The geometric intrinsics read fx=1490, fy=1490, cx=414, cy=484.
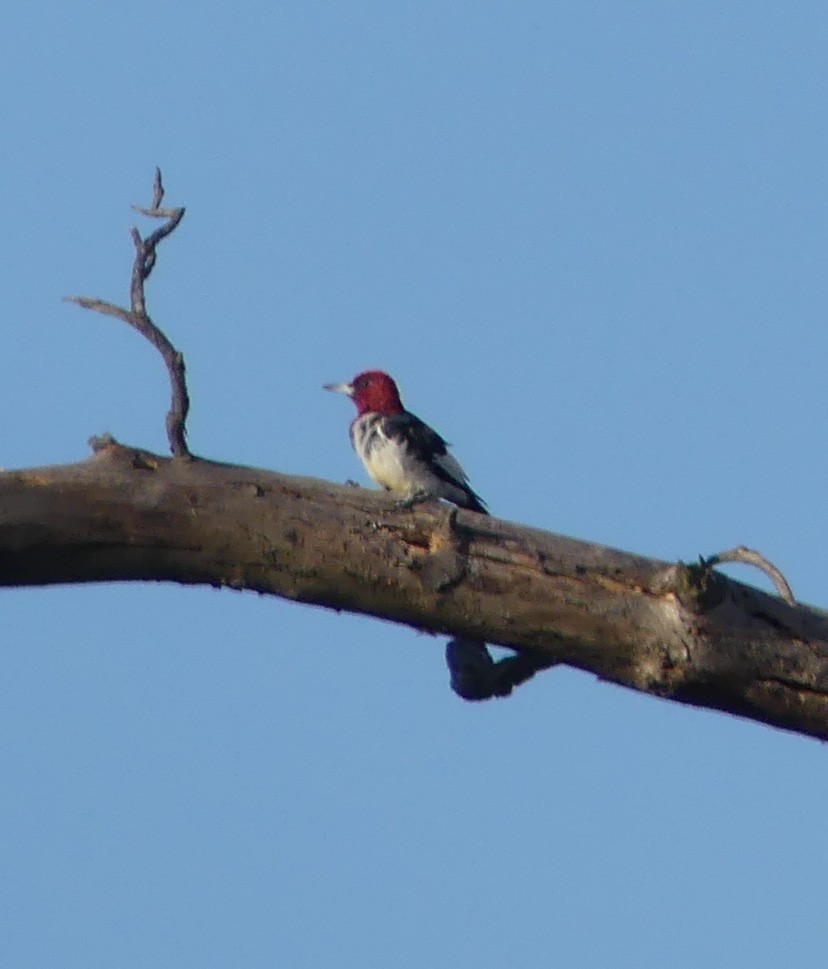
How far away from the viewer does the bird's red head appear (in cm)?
941

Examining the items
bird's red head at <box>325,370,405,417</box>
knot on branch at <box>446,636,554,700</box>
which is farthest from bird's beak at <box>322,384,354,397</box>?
knot on branch at <box>446,636,554,700</box>

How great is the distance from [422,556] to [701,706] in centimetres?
101

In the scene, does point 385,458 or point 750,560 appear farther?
point 385,458

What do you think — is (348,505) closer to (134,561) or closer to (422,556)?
(422,556)

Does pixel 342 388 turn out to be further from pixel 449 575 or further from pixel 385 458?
pixel 449 575

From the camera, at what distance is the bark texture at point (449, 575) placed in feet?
14.6

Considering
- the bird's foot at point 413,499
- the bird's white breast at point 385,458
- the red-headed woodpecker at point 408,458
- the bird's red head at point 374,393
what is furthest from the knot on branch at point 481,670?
the bird's red head at point 374,393

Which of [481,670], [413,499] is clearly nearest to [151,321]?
[413,499]

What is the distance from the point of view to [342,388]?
959 cm

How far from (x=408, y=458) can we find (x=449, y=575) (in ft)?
11.6

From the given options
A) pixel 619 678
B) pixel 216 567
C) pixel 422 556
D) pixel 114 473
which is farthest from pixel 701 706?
pixel 114 473

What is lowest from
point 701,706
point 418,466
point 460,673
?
point 701,706

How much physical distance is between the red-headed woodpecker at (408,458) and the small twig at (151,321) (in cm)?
321

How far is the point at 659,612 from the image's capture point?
180 inches
